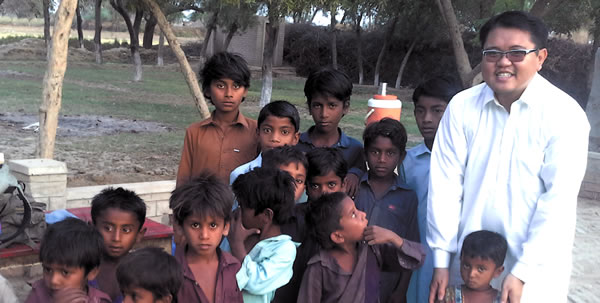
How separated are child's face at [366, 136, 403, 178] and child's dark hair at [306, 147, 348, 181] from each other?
0.54 ft

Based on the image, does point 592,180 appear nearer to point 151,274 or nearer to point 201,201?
point 201,201

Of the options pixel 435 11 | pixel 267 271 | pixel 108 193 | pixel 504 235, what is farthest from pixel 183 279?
pixel 435 11

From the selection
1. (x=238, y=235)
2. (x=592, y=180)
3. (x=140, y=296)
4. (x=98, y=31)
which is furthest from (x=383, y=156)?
(x=98, y=31)

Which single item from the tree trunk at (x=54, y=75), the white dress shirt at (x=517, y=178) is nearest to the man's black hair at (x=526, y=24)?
the white dress shirt at (x=517, y=178)

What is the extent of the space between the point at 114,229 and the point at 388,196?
49.4 inches

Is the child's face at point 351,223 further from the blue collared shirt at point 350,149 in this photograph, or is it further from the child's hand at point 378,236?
the blue collared shirt at point 350,149

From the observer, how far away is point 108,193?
9.05ft

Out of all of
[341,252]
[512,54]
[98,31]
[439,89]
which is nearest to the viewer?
[512,54]

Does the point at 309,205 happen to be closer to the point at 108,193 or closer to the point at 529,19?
the point at 108,193

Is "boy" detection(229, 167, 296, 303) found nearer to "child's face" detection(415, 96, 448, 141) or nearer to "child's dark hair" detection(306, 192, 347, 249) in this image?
"child's dark hair" detection(306, 192, 347, 249)

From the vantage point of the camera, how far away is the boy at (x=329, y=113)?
3.27m

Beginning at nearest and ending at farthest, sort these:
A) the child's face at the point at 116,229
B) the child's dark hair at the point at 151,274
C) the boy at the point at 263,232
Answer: the child's dark hair at the point at 151,274 < the boy at the point at 263,232 < the child's face at the point at 116,229

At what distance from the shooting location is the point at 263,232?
2.61 meters

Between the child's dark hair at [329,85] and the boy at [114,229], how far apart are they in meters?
1.13
